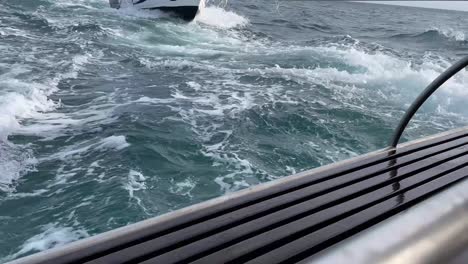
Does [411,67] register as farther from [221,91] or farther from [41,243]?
[41,243]

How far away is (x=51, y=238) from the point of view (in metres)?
3.60

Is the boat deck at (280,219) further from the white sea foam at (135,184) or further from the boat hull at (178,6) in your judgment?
the boat hull at (178,6)

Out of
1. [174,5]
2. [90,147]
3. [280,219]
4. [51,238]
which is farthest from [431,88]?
[174,5]

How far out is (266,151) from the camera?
5770mm

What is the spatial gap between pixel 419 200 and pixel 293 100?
683 cm

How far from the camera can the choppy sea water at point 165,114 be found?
429 cm

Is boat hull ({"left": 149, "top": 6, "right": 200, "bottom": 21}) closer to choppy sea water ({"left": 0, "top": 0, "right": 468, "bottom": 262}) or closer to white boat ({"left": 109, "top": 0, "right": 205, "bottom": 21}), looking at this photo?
white boat ({"left": 109, "top": 0, "right": 205, "bottom": 21})

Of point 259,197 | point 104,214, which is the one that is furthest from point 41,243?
point 259,197

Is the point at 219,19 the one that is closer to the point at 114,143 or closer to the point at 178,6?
the point at 178,6

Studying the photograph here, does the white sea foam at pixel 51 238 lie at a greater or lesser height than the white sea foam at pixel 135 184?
lesser

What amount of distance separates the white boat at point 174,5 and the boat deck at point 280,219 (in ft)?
53.0

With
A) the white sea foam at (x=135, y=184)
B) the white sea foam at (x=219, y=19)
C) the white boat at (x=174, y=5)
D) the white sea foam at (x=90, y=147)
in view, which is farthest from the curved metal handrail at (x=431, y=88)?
the white boat at (x=174, y=5)

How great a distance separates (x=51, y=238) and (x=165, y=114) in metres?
3.41

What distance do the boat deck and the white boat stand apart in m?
16.1
